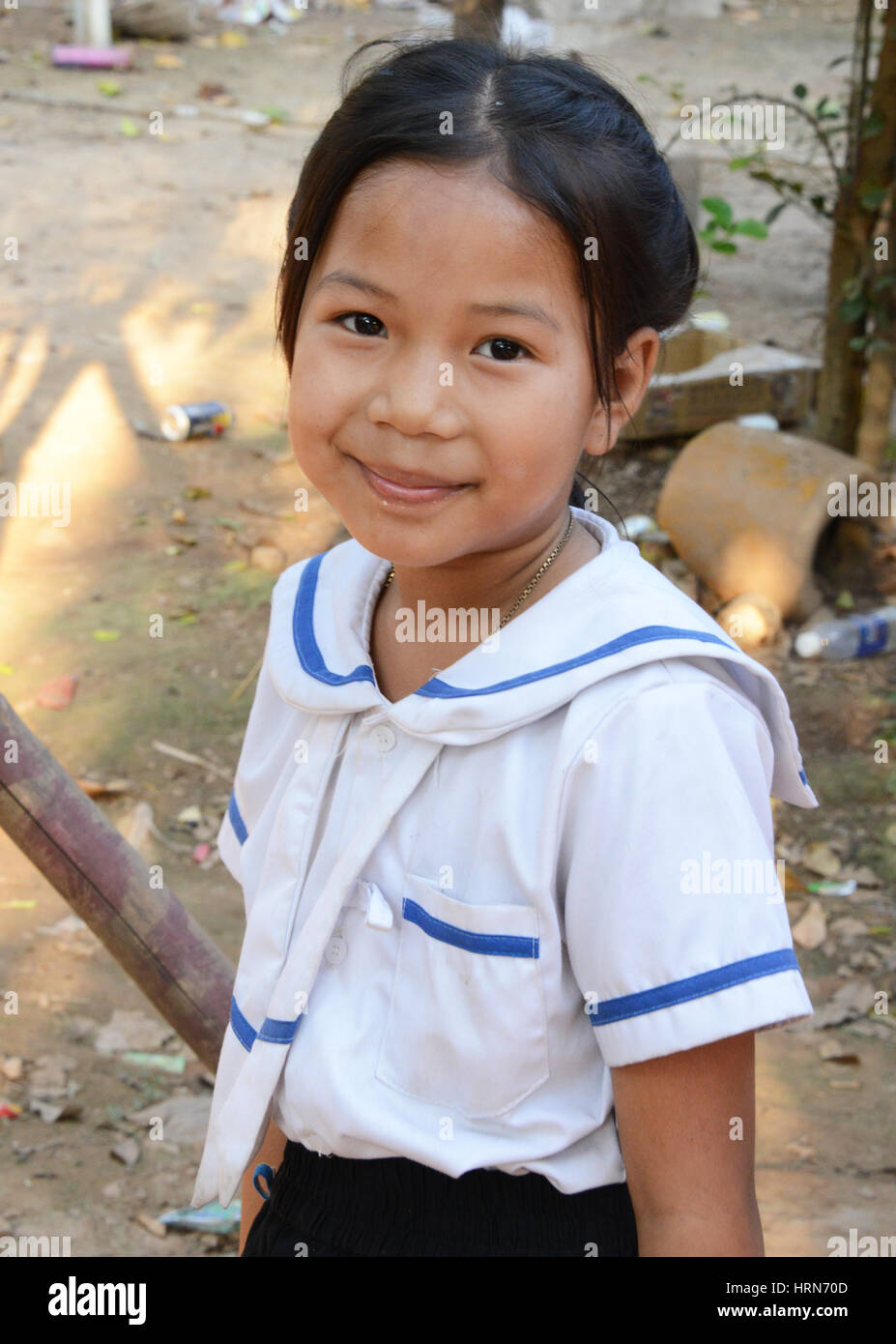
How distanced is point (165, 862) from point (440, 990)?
102 inches

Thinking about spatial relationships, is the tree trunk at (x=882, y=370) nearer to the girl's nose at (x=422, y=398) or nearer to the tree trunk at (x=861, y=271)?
the tree trunk at (x=861, y=271)

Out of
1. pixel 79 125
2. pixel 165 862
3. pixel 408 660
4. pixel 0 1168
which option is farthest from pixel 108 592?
pixel 79 125

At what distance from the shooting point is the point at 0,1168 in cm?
257

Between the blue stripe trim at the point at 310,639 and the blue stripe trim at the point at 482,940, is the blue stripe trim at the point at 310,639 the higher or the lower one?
the higher one

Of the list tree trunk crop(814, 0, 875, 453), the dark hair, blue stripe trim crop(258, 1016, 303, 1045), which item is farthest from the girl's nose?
tree trunk crop(814, 0, 875, 453)

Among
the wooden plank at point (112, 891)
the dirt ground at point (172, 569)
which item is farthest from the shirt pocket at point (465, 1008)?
the dirt ground at point (172, 569)

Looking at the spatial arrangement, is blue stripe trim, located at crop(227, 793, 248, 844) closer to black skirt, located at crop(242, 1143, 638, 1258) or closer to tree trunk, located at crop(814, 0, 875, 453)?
black skirt, located at crop(242, 1143, 638, 1258)

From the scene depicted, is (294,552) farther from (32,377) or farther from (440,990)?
(440,990)

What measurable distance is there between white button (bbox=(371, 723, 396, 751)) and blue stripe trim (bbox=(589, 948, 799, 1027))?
304mm

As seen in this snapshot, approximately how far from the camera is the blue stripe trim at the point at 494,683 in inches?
42.9

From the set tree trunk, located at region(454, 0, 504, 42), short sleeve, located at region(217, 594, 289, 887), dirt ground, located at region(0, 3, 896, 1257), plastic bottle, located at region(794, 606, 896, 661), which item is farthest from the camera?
plastic bottle, located at region(794, 606, 896, 661)

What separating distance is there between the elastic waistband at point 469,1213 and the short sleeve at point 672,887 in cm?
21

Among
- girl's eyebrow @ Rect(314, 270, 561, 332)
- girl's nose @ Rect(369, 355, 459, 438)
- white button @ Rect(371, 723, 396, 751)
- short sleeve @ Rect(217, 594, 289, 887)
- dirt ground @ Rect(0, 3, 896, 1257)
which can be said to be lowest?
dirt ground @ Rect(0, 3, 896, 1257)

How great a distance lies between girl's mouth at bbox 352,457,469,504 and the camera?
112 cm
